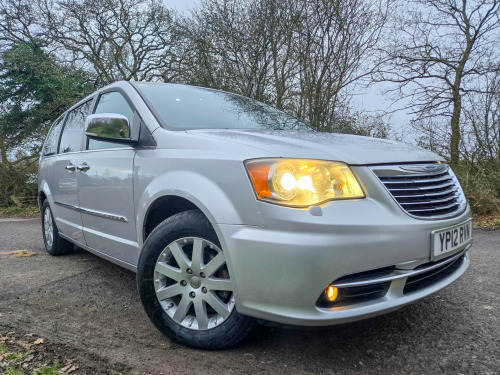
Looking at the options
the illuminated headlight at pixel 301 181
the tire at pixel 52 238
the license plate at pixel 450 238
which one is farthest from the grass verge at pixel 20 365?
the tire at pixel 52 238

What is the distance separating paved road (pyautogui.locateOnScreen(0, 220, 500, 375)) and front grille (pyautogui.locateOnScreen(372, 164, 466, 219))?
2.32 ft

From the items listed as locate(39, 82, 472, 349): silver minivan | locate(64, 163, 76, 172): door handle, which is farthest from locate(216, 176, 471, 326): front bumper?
locate(64, 163, 76, 172): door handle

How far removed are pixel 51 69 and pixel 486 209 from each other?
1288 centimetres

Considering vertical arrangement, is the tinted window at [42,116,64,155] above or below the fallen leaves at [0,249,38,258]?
above

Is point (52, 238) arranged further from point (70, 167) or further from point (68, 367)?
point (68, 367)

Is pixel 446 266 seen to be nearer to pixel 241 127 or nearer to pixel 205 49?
pixel 241 127

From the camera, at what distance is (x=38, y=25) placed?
13.0 m

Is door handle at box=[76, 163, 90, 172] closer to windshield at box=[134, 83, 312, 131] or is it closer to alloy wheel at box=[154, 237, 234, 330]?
windshield at box=[134, 83, 312, 131]

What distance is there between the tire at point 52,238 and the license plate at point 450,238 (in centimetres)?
390

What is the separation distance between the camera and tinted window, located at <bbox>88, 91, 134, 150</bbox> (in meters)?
2.82

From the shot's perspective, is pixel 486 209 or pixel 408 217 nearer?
pixel 408 217

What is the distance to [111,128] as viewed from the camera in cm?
254

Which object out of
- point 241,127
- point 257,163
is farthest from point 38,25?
point 257,163

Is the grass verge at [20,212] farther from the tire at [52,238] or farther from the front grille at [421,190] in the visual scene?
the front grille at [421,190]
